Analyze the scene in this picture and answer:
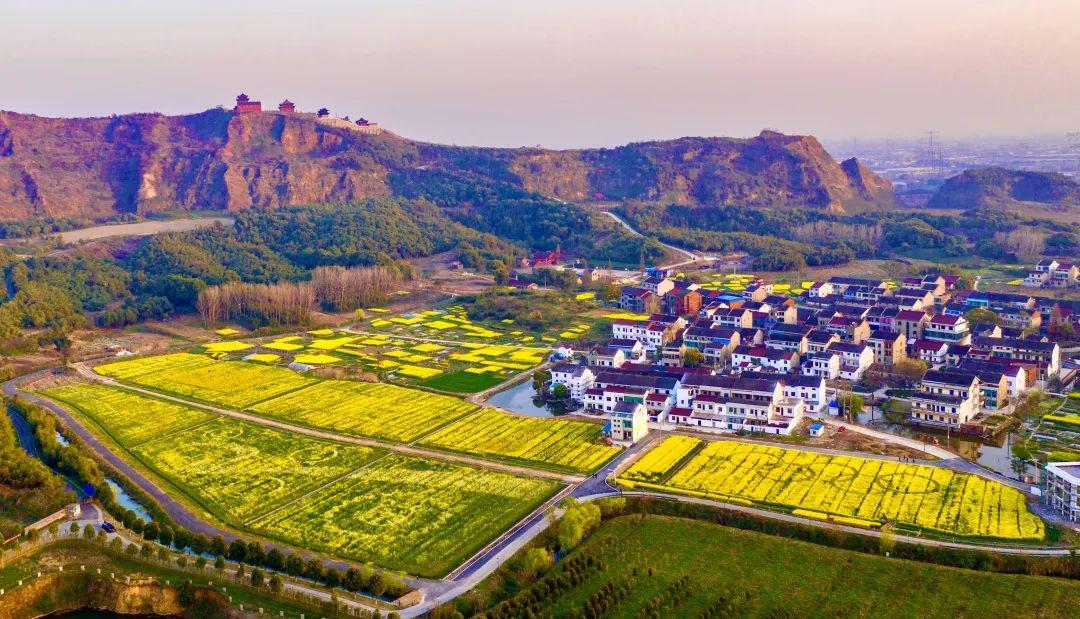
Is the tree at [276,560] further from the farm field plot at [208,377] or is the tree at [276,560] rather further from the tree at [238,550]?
the farm field plot at [208,377]

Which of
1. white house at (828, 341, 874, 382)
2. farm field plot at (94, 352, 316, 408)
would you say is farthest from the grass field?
farm field plot at (94, 352, 316, 408)

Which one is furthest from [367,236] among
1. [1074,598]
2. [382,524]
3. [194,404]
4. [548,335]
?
[1074,598]

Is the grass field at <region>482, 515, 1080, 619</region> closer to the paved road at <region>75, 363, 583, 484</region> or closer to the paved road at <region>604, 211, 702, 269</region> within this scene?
the paved road at <region>75, 363, 583, 484</region>

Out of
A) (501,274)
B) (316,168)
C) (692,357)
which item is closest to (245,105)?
(316,168)

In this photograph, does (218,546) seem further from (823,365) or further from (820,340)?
(820,340)

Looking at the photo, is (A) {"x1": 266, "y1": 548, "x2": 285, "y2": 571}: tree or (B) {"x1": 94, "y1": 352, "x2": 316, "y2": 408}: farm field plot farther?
(B) {"x1": 94, "y1": 352, "x2": 316, "y2": 408}: farm field plot
